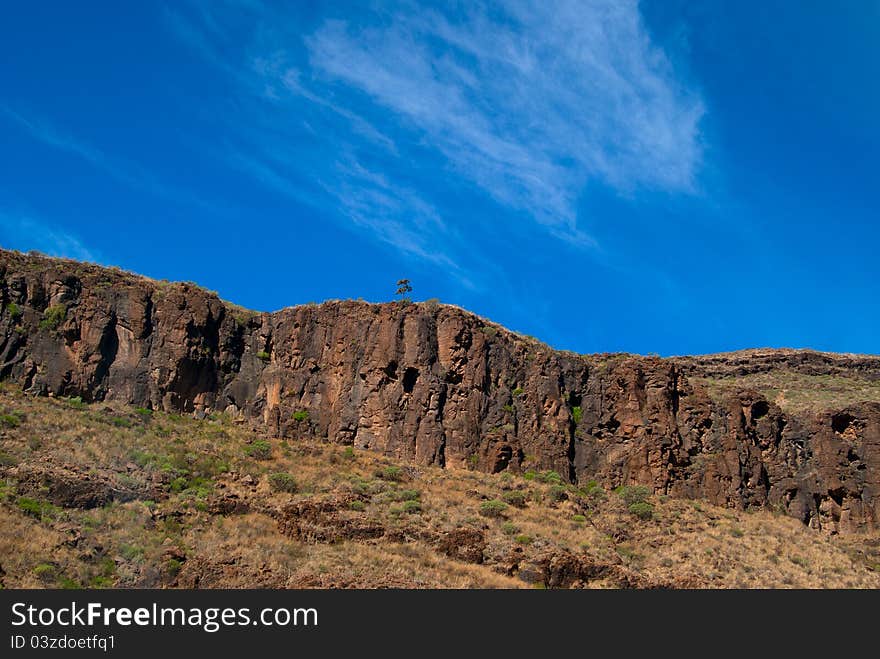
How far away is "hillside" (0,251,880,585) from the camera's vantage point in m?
53.5

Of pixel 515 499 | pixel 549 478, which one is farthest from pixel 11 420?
pixel 549 478

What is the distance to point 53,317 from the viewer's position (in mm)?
53844

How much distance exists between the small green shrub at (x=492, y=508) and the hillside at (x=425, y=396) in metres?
4.37

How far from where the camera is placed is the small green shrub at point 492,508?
46031 millimetres

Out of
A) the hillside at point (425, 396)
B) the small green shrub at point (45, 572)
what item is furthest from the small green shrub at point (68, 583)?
the hillside at point (425, 396)

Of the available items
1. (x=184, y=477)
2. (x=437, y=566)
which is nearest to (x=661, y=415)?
(x=437, y=566)

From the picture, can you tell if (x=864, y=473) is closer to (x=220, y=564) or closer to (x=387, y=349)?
(x=387, y=349)

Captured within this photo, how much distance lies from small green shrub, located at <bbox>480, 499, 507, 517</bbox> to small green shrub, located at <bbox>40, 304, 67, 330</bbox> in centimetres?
2662

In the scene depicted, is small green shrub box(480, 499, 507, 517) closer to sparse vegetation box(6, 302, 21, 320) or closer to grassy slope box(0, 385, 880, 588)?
grassy slope box(0, 385, 880, 588)

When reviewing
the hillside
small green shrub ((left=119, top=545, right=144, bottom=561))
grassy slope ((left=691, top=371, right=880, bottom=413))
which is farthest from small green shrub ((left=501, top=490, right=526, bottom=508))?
grassy slope ((left=691, top=371, right=880, bottom=413))

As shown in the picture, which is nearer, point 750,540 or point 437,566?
point 437,566

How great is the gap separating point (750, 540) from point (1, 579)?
115ft

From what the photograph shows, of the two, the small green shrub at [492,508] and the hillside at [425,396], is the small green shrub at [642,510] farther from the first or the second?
the small green shrub at [492,508]

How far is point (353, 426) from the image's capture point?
5503 centimetres
